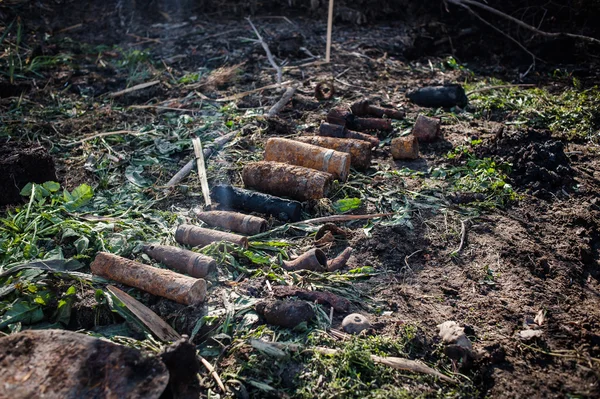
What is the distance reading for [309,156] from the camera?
16.9 ft

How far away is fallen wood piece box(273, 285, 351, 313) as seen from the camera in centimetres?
353

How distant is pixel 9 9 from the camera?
966 cm

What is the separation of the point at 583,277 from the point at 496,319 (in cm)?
95

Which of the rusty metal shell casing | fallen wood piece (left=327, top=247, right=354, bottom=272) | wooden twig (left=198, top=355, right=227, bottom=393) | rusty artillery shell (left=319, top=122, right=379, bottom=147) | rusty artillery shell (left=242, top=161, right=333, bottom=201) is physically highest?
rusty artillery shell (left=319, top=122, right=379, bottom=147)

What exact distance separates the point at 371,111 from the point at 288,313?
3737 mm

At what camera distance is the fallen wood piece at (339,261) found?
3965 mm

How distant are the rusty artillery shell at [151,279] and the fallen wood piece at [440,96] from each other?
14.4 ft

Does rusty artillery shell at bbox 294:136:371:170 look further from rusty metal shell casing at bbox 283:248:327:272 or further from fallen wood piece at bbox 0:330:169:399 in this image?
fallen wood piece at bbox 0:330:169:399

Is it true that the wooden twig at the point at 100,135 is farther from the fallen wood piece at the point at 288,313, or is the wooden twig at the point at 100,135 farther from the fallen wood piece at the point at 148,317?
the fallen wood piece at the point at 288,313

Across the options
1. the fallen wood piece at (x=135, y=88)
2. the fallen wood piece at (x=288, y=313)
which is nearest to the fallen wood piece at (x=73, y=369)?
the fallen wood piece at (x=288, y=313)

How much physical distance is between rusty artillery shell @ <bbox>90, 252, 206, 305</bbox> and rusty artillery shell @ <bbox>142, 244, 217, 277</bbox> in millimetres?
139

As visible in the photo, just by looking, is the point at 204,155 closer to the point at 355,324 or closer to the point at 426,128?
the point at 426,128

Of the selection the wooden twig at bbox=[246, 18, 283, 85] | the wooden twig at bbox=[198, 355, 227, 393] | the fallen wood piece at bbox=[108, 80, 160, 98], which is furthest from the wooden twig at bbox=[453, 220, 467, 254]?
the fallen wood piece at bbox=[108, 80, 160, 98]

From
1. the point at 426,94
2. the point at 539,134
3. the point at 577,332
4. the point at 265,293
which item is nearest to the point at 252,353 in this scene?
the point at 265,293
